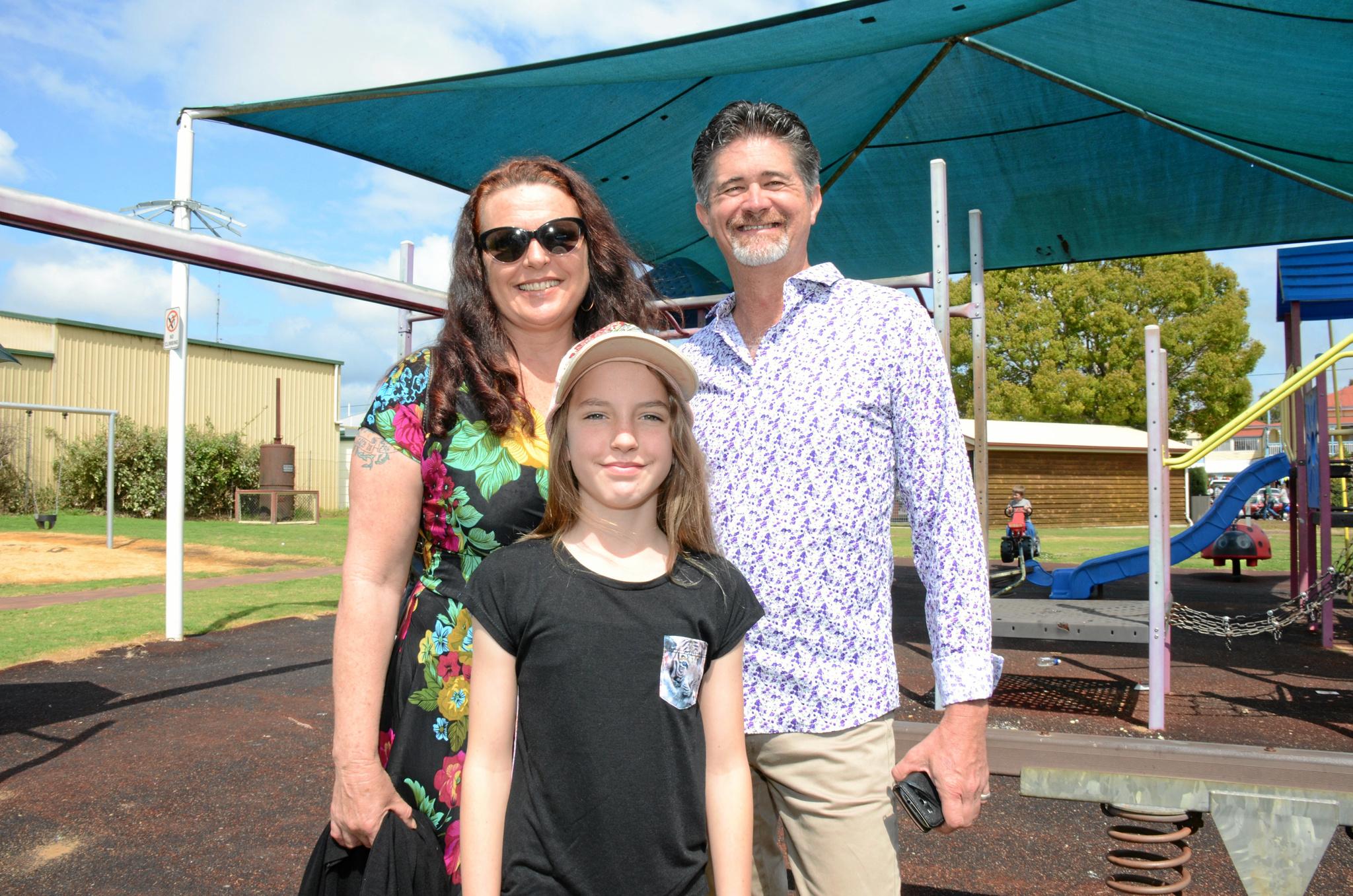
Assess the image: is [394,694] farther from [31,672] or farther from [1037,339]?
[1037,339]

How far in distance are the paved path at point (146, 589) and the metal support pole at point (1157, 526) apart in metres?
9.29

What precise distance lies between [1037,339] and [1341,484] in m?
19.5

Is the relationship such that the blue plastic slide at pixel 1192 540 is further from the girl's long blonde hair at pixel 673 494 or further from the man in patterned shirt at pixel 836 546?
the girl's long blonde hair at pixel 673 494

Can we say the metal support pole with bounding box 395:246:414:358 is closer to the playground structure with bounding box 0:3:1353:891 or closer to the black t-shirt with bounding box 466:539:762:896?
the playground structure with bounding box 0:3:1353:891

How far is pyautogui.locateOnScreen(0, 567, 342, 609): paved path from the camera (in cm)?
1047

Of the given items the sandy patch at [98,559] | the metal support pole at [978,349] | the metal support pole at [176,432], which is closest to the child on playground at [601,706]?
the metal support pole at [978,349]

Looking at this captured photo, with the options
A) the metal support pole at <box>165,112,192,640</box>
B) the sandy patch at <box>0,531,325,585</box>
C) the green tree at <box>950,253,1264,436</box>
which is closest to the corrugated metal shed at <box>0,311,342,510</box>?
the sandy patch at <box>0,531,325,585</box>

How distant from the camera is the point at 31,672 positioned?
23.1 feet

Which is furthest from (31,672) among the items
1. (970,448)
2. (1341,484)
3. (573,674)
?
(970,448)

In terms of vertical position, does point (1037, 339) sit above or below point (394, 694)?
above

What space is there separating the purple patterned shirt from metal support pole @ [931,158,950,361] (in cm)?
288

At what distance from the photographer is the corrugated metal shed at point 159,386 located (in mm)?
29750

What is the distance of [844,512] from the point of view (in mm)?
1904

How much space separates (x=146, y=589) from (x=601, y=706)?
12.1 meters
